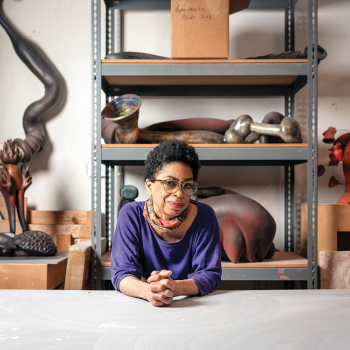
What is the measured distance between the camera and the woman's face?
1068 millimetres

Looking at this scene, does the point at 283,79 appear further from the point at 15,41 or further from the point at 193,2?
the point at 15,41

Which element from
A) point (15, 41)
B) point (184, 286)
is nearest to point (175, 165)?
point (184, 286)

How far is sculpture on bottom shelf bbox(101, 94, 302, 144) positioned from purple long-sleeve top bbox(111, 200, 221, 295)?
67 centimetres

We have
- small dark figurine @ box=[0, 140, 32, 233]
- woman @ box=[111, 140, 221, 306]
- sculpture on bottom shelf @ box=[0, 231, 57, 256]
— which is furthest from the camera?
small dark figurine @ box=[0, 140, 32, 233]

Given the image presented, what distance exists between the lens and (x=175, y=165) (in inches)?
42.3

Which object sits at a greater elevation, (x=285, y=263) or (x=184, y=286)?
(x=184, y=286)

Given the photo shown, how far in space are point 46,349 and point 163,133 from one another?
4.64ft

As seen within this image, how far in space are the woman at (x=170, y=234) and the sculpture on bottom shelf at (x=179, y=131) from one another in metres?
0.66

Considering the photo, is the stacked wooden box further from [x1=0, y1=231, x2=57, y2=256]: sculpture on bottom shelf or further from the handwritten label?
the handwritten label

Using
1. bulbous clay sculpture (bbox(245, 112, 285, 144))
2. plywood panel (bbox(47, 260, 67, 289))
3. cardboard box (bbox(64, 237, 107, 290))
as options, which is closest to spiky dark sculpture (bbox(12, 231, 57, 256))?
plywood panel (bbox(47, 260, 67, 289))

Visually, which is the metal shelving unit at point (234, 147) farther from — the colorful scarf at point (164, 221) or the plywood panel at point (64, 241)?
the colorful scarf at point (164, 221)

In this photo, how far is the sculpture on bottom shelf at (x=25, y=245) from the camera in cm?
178

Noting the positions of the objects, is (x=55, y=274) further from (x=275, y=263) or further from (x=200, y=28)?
(x=200, y=28)

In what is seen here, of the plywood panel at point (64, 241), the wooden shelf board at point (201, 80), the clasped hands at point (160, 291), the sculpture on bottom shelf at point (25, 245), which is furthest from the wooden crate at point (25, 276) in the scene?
the wooden shelf board at point (201, 80)
